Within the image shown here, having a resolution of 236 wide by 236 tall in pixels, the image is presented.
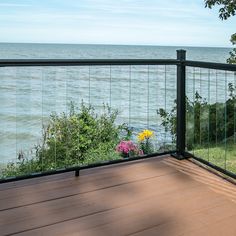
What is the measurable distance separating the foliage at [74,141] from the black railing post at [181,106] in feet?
2.29

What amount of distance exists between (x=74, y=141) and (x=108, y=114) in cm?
82

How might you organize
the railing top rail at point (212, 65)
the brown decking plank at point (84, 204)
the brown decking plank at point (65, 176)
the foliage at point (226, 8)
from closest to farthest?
the brown decking plank at point (84, 204), the railing top rail at point (212, 65), the brown decking plank at point (65, 176), the foliage at point (226, 8)

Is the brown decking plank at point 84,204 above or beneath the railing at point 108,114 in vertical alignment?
beneath

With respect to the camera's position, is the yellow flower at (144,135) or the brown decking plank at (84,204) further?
the yellow flower at (144,135)

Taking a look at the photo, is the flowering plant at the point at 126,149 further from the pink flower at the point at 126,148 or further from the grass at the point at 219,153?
the grass at the point at 219,153

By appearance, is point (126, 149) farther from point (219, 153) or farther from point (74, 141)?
point (219, 153)

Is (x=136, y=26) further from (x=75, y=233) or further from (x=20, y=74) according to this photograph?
(x=75, y=233)

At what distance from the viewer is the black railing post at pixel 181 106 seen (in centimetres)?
337

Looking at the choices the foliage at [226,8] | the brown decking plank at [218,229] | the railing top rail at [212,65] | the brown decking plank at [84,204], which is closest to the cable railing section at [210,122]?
the railing top rail at [212,65]

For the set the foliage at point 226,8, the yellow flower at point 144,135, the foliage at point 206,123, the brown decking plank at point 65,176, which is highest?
the foliage at point 226,8

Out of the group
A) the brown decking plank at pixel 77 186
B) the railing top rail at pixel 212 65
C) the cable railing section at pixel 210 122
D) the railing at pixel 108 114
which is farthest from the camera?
the cable railing section at pixel 210 122

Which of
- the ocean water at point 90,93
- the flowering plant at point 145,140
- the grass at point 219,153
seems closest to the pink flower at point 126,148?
the flowering plant at point 145,140

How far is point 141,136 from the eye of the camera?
4.14 meters

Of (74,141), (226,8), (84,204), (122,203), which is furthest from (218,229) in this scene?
(226,8)
